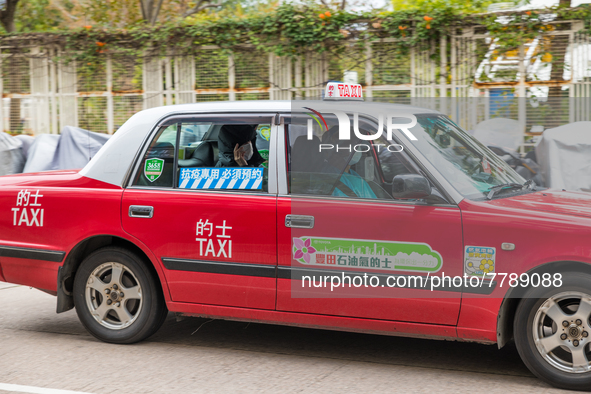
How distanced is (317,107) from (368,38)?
7.20 meters

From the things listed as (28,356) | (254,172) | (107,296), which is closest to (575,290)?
(254,172)

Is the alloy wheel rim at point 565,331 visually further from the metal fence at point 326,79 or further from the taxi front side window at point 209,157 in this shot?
the metal fence at point 326,79

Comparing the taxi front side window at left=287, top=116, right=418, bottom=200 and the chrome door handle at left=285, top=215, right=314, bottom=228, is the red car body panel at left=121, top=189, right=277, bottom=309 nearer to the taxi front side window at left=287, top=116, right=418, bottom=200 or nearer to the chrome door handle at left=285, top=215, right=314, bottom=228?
the chrome door handle at left=285, top=215, right=314, bottom=228

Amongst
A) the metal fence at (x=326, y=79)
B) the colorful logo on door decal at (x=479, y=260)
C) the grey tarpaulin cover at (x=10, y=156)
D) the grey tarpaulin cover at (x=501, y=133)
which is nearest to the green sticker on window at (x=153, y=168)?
the colorful logo on door decal at (x=479, y=260)

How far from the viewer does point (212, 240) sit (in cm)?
443

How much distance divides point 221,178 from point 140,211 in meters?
0.65

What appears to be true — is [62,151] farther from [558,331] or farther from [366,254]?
[558,331]

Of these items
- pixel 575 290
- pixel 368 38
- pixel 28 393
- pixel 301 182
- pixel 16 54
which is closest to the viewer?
pixel 575 290

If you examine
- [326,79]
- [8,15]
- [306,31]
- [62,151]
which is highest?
[8,15]

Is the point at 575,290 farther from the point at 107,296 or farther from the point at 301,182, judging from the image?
the point at 107,296

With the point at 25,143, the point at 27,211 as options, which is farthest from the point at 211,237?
the point at 25,143

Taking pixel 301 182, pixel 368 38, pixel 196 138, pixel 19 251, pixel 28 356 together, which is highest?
pixel 368 38

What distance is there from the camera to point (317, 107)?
14.5 feet

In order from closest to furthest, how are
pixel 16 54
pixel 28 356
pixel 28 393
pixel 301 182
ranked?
pixel 28 393
pixel 301 182
pixel 28 356
pixel 16 54
